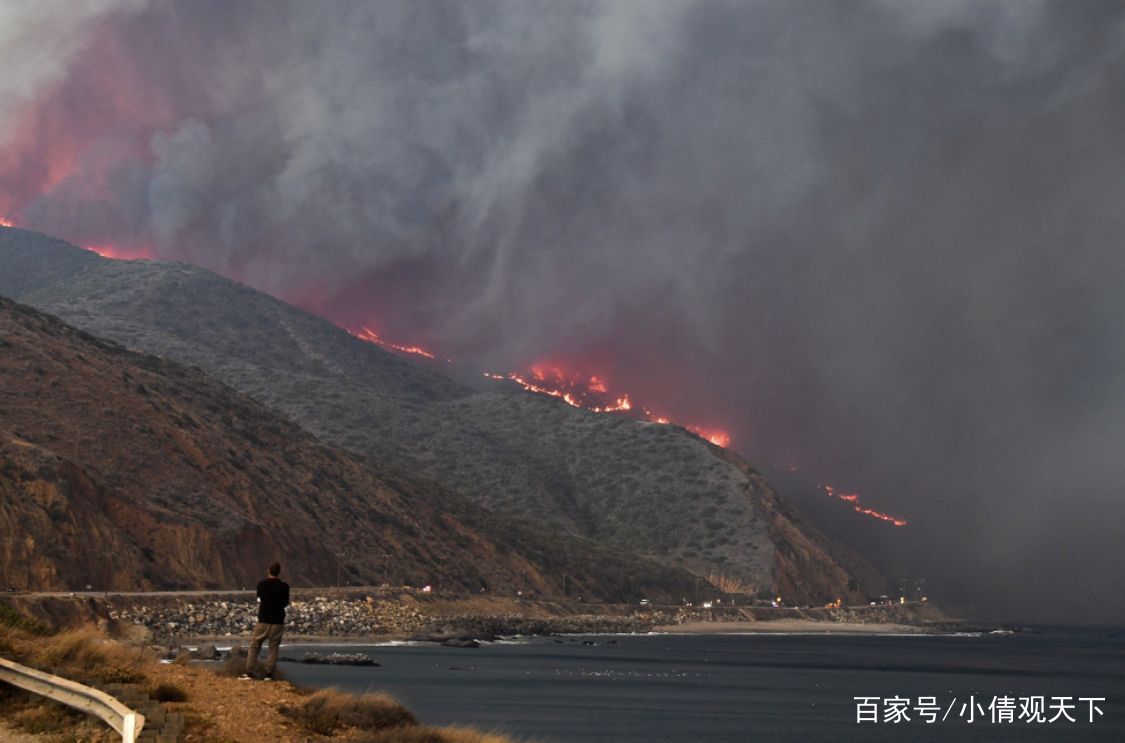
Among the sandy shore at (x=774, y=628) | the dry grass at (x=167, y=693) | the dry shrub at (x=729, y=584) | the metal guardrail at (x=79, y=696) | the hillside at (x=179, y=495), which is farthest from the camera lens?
the dry shrub at (x=729, y=584)

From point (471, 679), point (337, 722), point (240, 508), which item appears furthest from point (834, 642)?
point (337, 722)

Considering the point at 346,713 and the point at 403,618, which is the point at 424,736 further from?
the point at 403,618

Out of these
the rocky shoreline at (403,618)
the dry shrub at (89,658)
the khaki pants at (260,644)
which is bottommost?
the dry shrub at (89,658)

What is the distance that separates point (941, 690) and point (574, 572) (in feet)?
292

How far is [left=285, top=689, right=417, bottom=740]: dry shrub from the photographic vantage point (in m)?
19.1

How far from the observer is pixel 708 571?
19688cm

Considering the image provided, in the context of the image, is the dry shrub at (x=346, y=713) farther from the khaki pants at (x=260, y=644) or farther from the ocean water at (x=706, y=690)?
the ocean water at (x=706, y=690)

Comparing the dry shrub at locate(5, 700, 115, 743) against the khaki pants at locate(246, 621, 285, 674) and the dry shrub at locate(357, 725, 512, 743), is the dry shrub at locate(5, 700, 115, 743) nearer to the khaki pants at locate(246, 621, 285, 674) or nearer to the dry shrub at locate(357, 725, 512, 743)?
the dry shrub at locate(357, 725, 512, 743)

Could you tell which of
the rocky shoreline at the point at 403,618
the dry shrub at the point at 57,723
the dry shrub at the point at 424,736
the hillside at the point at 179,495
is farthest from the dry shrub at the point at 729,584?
the dry shrub at the point at 57,723

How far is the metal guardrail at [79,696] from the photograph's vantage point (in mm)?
15445

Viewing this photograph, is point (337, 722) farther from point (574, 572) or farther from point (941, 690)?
point (574, 572)

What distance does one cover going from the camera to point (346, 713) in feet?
64.3

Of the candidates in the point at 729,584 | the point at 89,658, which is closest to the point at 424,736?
the point at 89,658

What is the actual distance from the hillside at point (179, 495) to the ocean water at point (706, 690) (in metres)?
14.9
